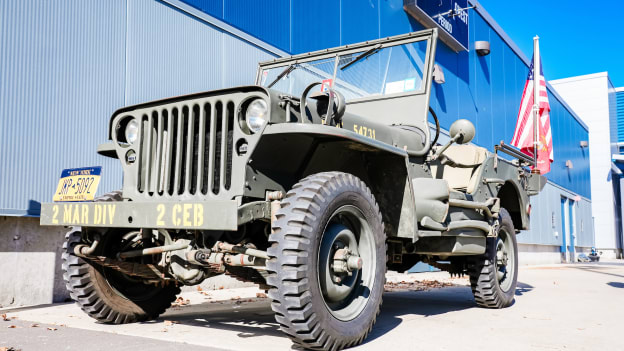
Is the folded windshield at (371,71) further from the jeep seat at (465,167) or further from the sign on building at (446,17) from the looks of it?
the sign on building at (446,17)

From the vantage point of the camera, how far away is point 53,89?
22.7ft

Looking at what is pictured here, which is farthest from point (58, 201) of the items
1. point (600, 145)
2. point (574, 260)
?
point (600, 145)

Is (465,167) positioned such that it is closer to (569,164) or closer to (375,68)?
(375,68)

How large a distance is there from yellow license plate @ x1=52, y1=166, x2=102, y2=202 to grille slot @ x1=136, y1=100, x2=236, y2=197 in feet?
1.05

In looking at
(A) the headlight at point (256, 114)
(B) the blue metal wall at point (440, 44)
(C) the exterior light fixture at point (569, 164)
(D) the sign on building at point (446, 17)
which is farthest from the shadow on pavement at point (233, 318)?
(C) the exterior light fixture at point (569, 164)

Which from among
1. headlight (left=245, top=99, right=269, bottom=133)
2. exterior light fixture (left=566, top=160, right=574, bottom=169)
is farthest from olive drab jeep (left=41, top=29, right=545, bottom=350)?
exterior light fixture (left=566, top=160, right=574, bottom=169)

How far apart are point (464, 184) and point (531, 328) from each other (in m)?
2.23

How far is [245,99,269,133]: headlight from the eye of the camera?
3.90m

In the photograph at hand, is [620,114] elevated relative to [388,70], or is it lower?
elevated

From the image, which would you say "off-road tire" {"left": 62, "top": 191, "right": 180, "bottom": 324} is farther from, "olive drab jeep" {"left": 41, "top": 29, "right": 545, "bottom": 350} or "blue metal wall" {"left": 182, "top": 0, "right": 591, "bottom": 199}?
"blue metal wall" {"left": 182, "top": 0, "right": 591, "bottom": 199}

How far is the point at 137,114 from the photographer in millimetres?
4492

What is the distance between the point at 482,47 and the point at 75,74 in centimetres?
1441

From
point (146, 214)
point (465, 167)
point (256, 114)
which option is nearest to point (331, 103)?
point (256, 114)

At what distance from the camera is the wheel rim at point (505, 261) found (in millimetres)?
6941
